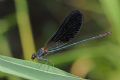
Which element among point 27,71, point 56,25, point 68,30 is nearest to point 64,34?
point 68,30

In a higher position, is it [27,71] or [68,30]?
[27,71]

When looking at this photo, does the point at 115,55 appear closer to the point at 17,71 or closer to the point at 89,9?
the point at 89,9

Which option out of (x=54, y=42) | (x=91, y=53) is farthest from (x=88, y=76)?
(x=54, y=42)

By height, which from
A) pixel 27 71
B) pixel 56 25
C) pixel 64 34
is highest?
pixel 27 71

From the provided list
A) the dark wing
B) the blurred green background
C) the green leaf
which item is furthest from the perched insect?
the green leaf

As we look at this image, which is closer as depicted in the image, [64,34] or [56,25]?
[64,34]

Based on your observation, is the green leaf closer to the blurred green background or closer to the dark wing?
the dark wing

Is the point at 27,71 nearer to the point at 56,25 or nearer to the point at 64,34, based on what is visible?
the point at 64,34
